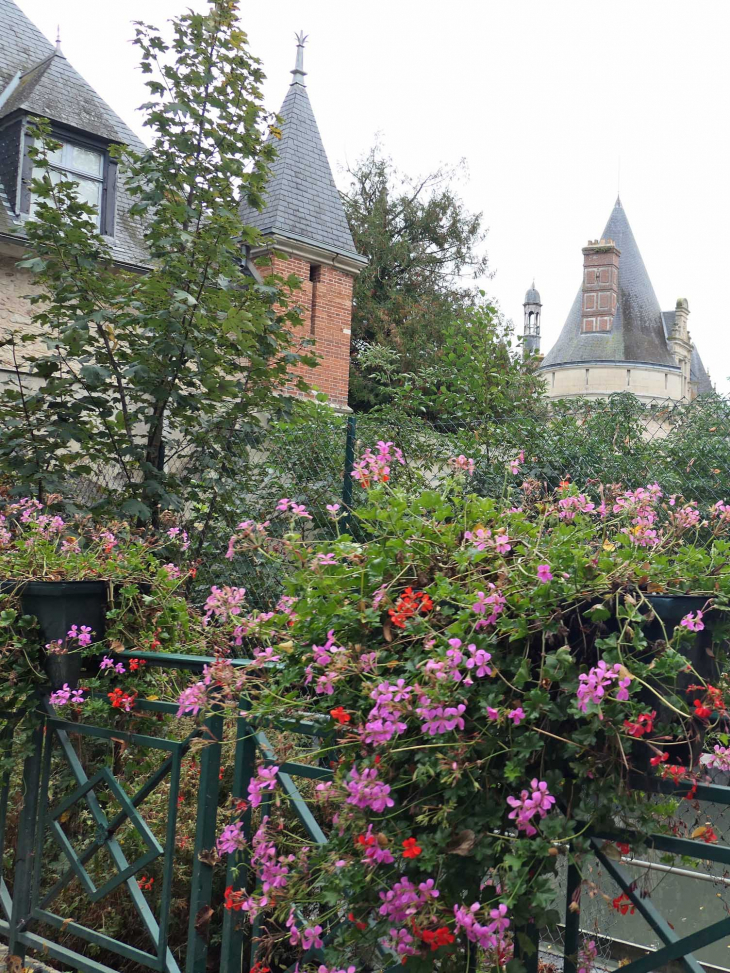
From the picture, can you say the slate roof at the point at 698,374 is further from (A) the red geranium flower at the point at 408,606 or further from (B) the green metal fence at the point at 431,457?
(A) the red geranium flower at the point at 408,606

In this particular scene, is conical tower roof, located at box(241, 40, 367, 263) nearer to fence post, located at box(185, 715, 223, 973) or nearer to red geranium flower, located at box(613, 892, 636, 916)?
fence post, located at box(185, 715, 223, 973)

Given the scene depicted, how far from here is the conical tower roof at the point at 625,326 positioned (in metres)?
39.7

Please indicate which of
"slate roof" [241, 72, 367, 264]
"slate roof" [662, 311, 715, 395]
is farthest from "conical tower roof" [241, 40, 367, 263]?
"slate roof" [662, 311, 715, 395]

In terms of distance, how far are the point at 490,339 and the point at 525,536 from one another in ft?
41.3

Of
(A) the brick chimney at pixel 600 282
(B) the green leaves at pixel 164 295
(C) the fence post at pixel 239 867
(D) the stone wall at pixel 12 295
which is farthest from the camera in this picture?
(A) the brick chimney at pixel 600 282

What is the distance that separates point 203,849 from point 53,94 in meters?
12.3

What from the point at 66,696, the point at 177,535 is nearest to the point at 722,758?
the point at 66,696

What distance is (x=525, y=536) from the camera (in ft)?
5.78

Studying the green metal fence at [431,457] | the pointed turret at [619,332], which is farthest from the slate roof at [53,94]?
the pointed turret at [619,332]

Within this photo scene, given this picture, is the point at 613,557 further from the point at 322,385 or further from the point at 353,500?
the point at 322,385

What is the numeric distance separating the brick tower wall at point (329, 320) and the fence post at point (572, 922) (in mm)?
12789

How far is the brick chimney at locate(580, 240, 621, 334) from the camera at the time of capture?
3906 cm

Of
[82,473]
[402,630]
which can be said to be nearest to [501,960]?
[402,630]

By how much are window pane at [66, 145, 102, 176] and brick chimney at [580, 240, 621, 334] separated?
30.8 m
